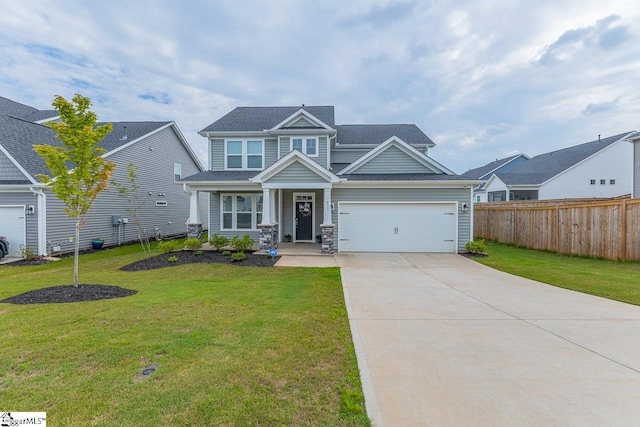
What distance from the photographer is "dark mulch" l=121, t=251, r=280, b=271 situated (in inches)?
408

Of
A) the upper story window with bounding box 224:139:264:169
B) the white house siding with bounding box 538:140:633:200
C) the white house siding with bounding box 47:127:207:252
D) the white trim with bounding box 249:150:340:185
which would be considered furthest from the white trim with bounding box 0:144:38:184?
the white house siding with bounding box 538:140:633:200

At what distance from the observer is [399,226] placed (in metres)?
13.1

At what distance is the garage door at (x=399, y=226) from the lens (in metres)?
13.1

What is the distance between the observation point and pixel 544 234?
13625mm

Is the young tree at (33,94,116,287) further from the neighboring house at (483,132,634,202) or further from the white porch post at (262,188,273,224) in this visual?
the neighboring house at (483,132,634,202)

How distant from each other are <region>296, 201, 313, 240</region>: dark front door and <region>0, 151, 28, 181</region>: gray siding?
11.7m

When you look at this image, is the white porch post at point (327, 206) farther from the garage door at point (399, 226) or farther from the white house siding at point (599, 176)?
the white house siding at point (599, 176)

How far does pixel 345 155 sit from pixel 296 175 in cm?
535

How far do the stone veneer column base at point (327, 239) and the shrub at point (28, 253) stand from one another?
11.4 m

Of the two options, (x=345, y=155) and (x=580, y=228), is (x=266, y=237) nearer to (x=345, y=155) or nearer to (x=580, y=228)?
(x=345, y=155)

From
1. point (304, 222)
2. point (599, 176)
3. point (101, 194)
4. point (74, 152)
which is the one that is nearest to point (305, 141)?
point (304, 222)

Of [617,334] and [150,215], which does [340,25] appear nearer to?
[617,334]

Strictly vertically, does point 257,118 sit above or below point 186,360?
above

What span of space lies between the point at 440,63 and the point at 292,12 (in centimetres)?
772
